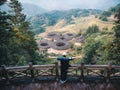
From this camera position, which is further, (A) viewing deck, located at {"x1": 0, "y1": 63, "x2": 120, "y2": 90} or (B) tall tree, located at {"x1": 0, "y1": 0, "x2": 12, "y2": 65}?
(B) tall tree, located at {"x1": 0, "y1": 0, "x2": 12, "y2": 65}

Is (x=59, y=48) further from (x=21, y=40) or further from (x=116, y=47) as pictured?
(x=116, y=47)

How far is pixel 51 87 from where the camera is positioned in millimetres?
16828

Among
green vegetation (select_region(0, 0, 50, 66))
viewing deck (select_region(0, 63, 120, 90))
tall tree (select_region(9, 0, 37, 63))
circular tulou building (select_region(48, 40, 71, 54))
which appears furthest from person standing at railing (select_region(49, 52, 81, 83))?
circular tulou building (select_region(48, 40, 71, 54))

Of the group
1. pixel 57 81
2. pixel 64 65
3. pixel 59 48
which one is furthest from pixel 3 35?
pixel 59 48

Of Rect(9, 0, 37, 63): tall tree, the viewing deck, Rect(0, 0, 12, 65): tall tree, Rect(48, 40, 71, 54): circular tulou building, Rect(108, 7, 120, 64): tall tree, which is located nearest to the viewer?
the viewing deck

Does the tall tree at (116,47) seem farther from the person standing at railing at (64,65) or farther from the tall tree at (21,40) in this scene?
the person standing at railing at (64,65)

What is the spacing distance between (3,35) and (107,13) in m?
129

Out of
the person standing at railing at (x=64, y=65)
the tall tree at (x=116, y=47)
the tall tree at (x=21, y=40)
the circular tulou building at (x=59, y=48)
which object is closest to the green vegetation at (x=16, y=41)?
the tall tree at (x=21, y=40)

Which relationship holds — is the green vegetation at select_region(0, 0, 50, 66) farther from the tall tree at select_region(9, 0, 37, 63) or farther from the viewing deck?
the viewing deck

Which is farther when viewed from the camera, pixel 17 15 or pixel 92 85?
pixel 17 15

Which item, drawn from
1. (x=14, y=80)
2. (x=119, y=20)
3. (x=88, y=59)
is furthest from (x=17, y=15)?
(x=14, y=80)

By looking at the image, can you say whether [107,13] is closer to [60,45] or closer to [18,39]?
[60,45]

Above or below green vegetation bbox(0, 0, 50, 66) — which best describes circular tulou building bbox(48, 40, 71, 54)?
below

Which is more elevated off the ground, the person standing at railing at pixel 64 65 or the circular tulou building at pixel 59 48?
the person standing at railing at pixel 64 65
